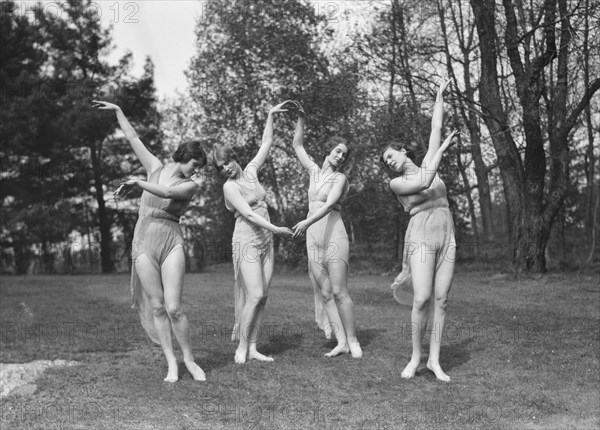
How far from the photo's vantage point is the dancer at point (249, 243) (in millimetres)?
8430

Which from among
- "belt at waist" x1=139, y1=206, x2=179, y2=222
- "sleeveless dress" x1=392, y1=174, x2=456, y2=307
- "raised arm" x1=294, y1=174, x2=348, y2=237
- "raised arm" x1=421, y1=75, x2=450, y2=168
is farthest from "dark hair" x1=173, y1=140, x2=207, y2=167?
"raised arm" x1=421, y1=75, x2=450, y2=168

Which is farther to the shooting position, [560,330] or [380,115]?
[380,115]

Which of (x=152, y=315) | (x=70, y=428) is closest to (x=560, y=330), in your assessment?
(x=152, y=315)

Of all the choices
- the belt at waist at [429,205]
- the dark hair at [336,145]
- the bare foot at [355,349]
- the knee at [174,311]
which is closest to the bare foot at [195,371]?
the knee at [174,311]

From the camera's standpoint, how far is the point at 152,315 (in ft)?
26.0

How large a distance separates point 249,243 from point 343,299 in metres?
1.38

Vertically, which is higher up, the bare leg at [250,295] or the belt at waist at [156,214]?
the belt at waist at [156,214]

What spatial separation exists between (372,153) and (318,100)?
361 cm

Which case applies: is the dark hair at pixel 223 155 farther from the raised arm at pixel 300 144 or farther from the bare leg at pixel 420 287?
the bare leg at pixel 420 287

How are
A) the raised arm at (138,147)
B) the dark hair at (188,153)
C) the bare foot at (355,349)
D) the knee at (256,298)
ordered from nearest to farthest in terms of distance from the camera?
the dark hair at (188,153)
the raised arm at (138,147)
the knee at (256,298)
the bare foot at (355,349)

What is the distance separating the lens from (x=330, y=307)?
8883mm

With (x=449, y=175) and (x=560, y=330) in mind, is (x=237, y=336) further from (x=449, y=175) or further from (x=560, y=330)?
(x=449, y=175)

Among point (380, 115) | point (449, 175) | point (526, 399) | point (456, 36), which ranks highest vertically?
point (456, 36)

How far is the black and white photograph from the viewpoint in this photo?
754 centimetres
